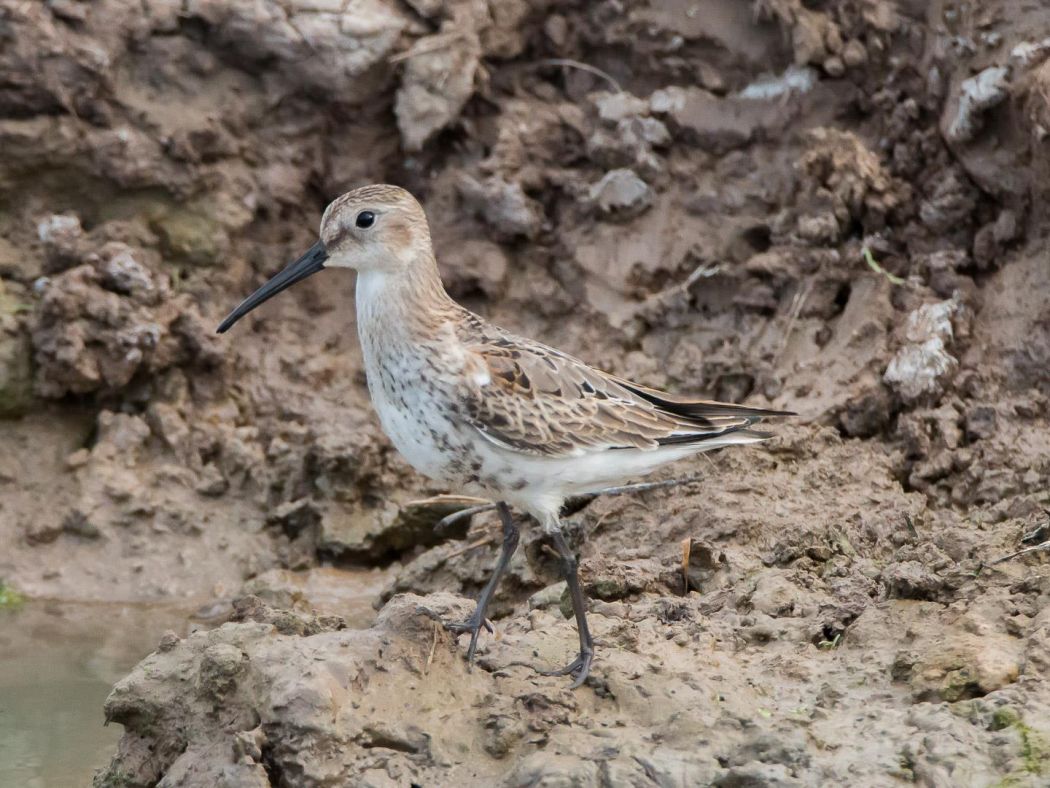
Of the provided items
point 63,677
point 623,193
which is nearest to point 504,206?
point 623,193

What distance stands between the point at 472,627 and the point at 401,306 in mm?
1198

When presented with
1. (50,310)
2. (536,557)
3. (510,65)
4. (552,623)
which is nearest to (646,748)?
(552,623)

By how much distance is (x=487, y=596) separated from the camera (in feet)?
17.3

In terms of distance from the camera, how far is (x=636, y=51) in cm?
833

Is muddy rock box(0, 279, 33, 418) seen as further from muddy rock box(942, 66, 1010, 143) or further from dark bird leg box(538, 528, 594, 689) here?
muddy rock box(942, 66, 1010, 143)

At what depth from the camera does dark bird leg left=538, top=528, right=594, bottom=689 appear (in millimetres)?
4969

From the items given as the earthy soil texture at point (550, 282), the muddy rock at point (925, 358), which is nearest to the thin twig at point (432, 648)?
the earthy soil texture at point (550, 282)

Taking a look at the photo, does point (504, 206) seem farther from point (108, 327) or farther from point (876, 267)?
point (108, 327)

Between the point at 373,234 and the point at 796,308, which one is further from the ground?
the point at 373,234

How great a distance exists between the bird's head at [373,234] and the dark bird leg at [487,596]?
101cm

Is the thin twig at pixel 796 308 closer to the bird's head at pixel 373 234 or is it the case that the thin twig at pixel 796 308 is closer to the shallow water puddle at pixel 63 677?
the bird's head at pixel 373 234

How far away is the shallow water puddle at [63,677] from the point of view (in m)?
5.65

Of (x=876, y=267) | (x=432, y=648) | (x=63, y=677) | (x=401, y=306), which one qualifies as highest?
(x=401, y=306)

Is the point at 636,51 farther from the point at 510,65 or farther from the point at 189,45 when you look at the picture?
the point at 189,45
